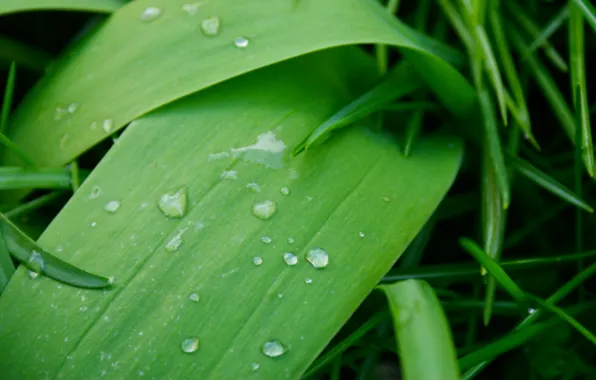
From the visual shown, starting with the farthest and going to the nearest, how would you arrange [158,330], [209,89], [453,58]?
1. [453,58]
2. [209,89]
3. [158,330]

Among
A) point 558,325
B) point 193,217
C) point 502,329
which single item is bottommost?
point 502,329

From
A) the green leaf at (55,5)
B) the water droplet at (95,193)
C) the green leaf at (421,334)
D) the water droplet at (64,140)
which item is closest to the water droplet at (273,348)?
the green leaf at (421,334)

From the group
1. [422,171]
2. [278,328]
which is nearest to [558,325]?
[422,171]

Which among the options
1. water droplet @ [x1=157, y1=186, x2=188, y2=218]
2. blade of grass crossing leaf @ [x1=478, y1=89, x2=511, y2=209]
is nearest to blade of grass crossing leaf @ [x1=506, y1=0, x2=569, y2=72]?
blade of grass crossing leaf @ [x1=478, y1=89, x2=511, y2=209]

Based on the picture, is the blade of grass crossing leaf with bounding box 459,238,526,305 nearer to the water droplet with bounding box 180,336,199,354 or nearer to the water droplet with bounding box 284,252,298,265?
the water droplet with bounding box 284,252,298,265

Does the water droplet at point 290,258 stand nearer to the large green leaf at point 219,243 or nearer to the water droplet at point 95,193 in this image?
the large green leaf at point 219,243

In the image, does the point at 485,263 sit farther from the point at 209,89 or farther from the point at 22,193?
the point at 22,193

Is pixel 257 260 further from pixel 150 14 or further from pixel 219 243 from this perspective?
pixel 150 14
